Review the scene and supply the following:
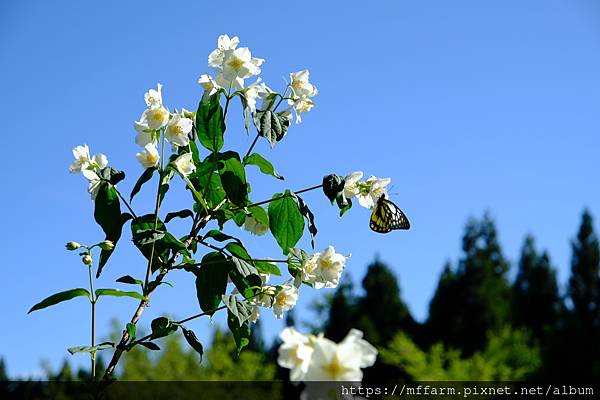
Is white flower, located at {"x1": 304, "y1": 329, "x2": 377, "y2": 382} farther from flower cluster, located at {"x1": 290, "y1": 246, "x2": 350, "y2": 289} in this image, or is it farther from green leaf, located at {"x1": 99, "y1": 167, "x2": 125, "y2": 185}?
green leaf, located at {"x1": 99, "y1": 167, "x2": 125, "y2": 185}

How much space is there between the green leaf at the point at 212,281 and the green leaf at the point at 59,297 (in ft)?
0.77

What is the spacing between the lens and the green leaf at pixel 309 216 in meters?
1.38

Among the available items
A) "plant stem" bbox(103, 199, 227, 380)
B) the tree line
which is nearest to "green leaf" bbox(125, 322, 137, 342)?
"plant stem" bbox(103, 199, 227, 380)

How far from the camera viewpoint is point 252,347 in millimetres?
17594

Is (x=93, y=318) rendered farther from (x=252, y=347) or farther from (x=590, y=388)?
(x=252, y=347)

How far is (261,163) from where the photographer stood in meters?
1.44

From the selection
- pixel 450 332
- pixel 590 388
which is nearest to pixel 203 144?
pixel 590 388

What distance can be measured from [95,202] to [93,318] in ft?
0.82

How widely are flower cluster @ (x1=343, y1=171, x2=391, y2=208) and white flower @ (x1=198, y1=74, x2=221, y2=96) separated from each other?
0.35m

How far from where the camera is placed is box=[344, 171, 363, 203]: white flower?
1.42 metres

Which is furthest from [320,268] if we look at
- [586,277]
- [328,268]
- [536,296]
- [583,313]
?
[536,296]

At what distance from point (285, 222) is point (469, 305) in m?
15.7

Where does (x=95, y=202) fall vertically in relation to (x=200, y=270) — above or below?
above

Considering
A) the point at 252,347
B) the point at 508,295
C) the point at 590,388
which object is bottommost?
the point at 590,388
